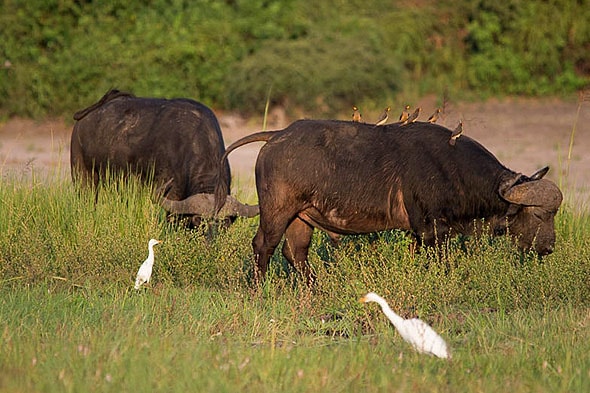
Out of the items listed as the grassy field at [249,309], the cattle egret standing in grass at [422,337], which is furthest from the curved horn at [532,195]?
the cattle egret standing in grass at [422,337]

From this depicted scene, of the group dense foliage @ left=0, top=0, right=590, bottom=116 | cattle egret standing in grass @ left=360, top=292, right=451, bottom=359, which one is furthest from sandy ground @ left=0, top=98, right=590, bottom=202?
cattle egret standing in grass @ left=360, top=292, right=451, bottom=359

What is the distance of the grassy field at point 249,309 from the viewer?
5.25 m

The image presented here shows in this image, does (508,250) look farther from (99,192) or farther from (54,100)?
(54,100)

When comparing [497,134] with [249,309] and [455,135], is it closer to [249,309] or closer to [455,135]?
[455,135]

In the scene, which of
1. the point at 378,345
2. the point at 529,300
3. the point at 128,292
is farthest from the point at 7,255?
the point at 529,300

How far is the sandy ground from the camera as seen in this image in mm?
14769

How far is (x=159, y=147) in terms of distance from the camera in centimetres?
1020

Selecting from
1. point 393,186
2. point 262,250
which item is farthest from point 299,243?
point 393,186

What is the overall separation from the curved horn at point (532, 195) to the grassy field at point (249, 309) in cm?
34

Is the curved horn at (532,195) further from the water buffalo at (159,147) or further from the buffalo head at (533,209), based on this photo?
the water buffalo at (159,147)

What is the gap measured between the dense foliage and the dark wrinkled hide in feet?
21.5

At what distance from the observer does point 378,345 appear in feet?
19.8

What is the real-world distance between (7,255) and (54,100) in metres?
10.3

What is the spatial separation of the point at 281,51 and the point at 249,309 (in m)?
11.3
